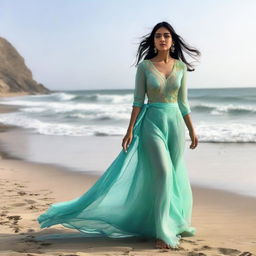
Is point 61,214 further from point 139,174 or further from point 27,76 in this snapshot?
point 27,76

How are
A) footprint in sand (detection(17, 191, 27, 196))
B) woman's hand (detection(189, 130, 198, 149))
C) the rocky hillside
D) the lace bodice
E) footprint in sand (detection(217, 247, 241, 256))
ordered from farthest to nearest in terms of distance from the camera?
the rocky hillside
footprint in sand (detection(17, 191, 27, 196))
woman's hand (detection(189, 130, 198, 149))
the lace bodice
footprint in sand (detection(217, 247, 241, 256))

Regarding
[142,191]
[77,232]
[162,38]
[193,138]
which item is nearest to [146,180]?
[142,191]

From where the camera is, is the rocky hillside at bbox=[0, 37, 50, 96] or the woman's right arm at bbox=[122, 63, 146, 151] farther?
the rocky hillside at bbox=[0, 37, 50, 96]

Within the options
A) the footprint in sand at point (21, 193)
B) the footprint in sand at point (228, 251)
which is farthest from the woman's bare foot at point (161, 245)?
the footprint in sand at point (21, 193)

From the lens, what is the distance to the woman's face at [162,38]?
4.07 meters

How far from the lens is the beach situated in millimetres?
3898

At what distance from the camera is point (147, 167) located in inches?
157

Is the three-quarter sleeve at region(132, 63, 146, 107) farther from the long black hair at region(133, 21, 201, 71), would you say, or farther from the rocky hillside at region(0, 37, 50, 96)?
the rocky hillside at region(0, 37, 50, 96)

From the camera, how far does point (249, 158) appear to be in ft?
30.3

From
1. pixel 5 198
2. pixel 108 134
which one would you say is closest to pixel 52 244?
pixel 5 198

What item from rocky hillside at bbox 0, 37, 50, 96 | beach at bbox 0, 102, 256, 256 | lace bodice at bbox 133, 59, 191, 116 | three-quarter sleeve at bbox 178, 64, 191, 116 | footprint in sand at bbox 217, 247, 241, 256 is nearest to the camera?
footprint in sand at bbox 217, 247, 241, 256

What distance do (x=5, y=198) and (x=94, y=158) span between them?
3.91 metres

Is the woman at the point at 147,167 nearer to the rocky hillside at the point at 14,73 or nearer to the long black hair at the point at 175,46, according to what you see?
the long black hair at the point at 175,46

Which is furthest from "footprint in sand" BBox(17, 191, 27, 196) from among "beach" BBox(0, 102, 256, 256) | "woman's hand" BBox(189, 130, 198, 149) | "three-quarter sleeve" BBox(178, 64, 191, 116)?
"three-quarter sleeve" BBox(178, 64, 191, 116)
